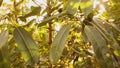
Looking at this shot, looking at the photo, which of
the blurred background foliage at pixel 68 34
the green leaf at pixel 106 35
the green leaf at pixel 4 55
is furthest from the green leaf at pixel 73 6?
the green leaf at pixel 4 55

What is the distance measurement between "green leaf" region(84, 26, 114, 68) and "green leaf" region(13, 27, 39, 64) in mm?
185

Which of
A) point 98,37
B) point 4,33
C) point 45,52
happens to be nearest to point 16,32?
point 4,33

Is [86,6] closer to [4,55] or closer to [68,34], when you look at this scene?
[68,34]

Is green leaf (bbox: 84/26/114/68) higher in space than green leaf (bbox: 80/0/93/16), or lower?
lower

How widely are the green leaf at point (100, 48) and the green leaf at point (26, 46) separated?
18 cm

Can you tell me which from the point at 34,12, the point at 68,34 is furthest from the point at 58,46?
the point at 34,12

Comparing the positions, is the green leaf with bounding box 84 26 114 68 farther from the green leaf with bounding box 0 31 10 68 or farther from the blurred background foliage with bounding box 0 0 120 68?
the green leaf with bounding box 0 31 10 68

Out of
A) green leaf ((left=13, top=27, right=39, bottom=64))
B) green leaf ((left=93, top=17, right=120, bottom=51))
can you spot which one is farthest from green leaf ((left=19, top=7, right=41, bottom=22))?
green leaf ((left=93, top=17, right=120, bottom=51))

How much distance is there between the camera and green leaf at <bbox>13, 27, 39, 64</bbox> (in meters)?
0.74

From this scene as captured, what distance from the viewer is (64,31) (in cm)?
74

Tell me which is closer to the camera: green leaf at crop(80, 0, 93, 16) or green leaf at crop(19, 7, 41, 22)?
green leaf at crop(80, 0, 93, 16)

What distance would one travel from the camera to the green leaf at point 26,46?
2.44ft

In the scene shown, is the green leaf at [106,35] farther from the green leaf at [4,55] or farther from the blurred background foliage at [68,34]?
the green leaf at [4,55]

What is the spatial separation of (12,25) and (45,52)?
0.35 meters
